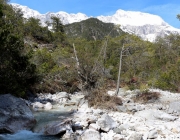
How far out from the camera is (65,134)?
32.5 ft

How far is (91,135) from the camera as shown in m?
9.43

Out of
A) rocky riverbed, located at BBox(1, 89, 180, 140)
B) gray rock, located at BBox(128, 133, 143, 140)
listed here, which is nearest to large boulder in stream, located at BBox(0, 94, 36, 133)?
rocky riverbed, located at BBox(1, 89, 180, 140)

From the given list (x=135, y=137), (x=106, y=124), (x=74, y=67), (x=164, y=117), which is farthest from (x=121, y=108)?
(x=74, y=67)

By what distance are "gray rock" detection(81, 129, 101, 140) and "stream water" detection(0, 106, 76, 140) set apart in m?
1.19

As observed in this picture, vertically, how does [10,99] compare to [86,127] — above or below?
above

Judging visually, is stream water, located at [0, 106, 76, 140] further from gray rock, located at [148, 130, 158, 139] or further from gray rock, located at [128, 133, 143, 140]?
gray rock, located at [148, 130, 158, 139]

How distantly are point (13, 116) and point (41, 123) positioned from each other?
1.69m

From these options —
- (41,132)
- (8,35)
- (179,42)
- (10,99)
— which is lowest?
(41,132)

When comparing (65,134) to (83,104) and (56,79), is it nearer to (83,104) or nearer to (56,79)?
(83,104)

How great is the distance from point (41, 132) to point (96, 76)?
320 inches

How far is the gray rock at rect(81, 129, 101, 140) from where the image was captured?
9.32 m

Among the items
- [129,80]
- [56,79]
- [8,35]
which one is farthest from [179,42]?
[8,35]

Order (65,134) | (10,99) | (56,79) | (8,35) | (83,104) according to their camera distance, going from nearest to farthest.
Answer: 1. (65,134)
2. (10,99)
3. (8,35)
4. (83,104)
5. (56,79)

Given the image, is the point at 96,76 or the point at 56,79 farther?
the point at 56,79
